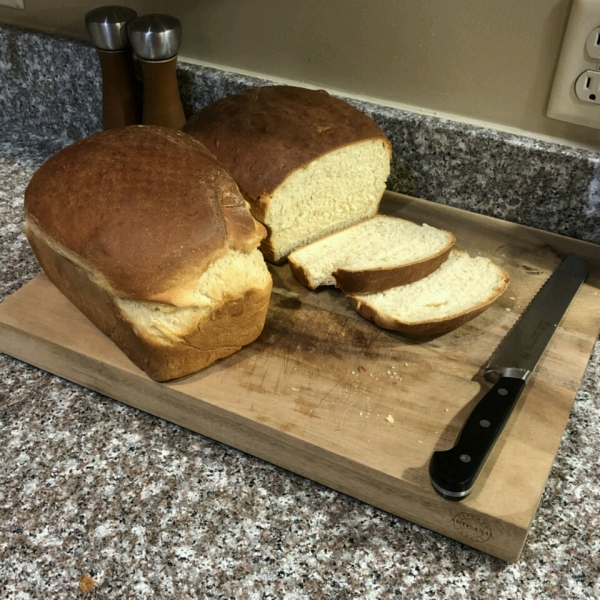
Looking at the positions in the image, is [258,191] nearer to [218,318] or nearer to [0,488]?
[218,318]

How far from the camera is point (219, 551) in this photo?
2.92ft

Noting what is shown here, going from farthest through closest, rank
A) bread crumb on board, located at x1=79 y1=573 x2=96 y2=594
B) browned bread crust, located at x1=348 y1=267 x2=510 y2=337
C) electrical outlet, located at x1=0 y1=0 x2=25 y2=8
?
1. electrical outlet, located at x1=0 y1=0 x2=25 y2=8
2. browned bread crust, located at x1=348 y1=267 x2=510 y2=337
3. bread crumb on board, located at x1=79 y1=573 x2=96 y2=594

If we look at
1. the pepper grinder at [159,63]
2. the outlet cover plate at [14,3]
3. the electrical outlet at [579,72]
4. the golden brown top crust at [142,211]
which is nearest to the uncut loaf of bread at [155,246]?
the golden brown top crust at [142,211]

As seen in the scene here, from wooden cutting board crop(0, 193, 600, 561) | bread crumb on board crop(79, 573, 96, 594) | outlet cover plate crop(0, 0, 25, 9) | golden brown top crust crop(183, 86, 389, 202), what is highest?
outlet cover plate crop(0, 0, 25, 9)

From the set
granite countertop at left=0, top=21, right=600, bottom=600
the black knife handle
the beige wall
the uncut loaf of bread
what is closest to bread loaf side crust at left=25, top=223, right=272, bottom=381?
the uncut loaf of bread

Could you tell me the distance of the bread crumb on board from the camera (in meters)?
0.85

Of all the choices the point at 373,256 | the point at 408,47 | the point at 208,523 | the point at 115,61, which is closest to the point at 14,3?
the point at 115,61

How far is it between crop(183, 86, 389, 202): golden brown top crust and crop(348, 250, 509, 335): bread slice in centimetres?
31

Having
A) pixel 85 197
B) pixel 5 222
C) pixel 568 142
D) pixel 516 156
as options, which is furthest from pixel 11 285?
pixel 568 142

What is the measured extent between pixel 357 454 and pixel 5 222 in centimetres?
112

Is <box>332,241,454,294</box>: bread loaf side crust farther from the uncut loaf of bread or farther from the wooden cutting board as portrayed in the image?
the uncut loaf of bread

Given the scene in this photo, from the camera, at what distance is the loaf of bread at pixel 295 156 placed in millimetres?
1275

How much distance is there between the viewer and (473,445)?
91cm

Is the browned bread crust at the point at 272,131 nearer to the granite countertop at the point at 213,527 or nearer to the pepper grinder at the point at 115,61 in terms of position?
the pepper grinder at the point at 115,61
